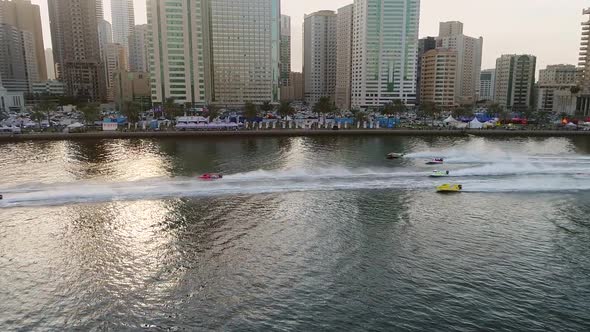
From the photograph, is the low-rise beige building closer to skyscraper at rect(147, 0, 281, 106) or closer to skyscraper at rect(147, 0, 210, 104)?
skyscraper at rect(147, 0, 281, 106)

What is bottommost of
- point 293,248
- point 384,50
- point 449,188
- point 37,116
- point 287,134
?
point 293,248

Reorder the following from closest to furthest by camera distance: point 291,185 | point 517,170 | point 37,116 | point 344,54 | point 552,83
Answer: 1. point 291,185
2. point 517,170
3. point 37,116
4. point 552,83
5. point 344,54

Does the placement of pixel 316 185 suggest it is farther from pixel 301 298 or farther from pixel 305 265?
pixel 301 298

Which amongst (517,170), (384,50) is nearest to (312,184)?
(517,170)

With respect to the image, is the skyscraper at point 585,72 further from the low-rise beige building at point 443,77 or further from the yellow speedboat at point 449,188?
the yellow speedboat at point 449,188

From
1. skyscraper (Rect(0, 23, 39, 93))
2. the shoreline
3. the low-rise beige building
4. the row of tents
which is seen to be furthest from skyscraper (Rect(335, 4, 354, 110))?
skyscraper (Rect(0, 23, 39, 93))

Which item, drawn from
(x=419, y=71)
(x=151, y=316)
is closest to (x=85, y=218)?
(x=151, y=316)

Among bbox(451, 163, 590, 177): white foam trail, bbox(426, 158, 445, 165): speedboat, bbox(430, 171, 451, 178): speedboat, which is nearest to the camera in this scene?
bbox(430, 171, 451, 178): speedboat

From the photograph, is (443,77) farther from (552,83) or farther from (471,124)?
(471,124)
